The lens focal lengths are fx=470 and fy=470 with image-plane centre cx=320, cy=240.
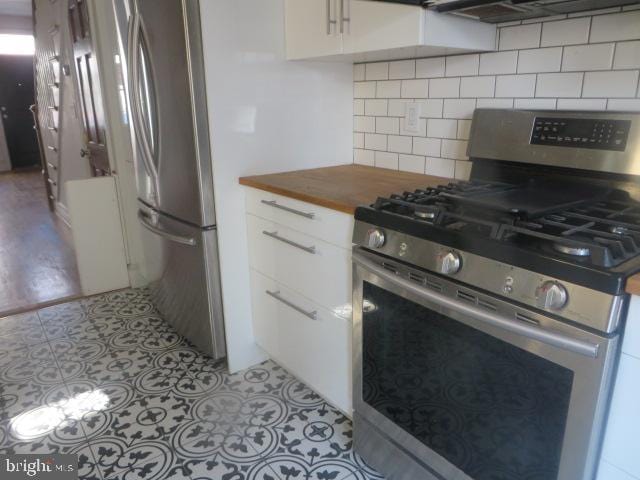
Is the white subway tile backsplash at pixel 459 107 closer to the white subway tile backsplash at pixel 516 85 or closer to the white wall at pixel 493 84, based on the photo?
the white wall at pixel 493 84

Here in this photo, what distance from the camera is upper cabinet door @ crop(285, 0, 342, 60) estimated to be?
1.77 metres

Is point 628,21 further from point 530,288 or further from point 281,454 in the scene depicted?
point 281,454

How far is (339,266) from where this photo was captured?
1.58m

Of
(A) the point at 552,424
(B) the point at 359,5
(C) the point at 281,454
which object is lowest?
(C) the point at 281,454

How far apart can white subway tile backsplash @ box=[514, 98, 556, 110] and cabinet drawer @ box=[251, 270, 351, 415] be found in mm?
942

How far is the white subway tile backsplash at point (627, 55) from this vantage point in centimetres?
130

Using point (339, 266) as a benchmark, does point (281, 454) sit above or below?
below

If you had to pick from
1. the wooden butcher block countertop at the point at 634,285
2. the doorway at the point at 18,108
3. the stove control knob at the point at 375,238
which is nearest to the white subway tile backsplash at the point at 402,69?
the stove control knob at the point at 375,238

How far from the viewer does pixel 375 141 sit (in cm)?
220

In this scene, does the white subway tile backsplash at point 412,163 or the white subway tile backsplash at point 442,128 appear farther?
the white subway tile backsplash at point 412,163

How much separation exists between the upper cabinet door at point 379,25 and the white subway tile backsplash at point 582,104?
489 mm

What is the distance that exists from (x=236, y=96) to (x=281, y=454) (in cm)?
136

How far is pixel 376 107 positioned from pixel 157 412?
161cm

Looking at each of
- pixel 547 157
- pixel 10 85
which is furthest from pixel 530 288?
pixel 10 85
